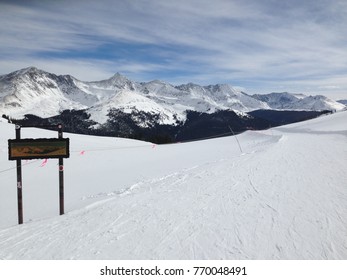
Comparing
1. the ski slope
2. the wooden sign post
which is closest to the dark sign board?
the wooden sign post

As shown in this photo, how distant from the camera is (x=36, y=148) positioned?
12.1 meters

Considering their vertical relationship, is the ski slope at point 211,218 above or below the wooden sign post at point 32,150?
below

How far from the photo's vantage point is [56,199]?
1553 cm

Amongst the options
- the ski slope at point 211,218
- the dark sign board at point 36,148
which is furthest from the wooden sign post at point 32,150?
the ski slope at point 211,218

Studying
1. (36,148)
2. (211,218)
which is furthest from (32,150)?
(211,218)

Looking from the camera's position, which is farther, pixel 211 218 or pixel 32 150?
pixel 32 150

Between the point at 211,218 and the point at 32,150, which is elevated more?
the point at 32,150

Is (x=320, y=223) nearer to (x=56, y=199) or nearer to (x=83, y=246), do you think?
(x=83, y=246)

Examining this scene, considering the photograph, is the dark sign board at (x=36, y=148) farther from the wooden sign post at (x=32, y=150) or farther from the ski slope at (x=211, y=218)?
the ski slope at (x=211, y=218)

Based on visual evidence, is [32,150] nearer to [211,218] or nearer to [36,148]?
[36,148]

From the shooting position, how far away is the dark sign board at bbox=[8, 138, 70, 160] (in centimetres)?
1184

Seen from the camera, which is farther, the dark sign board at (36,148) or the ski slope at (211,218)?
the dark sign board at (36,148)

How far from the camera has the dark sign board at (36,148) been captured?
11840 millimetres
